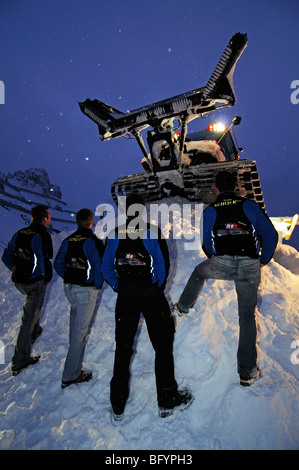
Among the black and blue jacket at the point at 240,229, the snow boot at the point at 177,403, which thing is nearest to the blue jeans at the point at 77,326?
the snow boot at the point at 177,403

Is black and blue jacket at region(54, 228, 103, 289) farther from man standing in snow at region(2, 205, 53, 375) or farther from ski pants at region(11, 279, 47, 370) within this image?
ski pants at region(11, 279, 47, 370)

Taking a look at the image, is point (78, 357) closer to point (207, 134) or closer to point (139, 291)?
point (139, 291)

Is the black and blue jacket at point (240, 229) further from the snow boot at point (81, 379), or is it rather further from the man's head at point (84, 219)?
the snow boot at point (81, 379)

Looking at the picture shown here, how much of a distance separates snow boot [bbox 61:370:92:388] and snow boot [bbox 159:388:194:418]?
117 centimetres

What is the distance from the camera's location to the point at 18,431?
98.3 inches

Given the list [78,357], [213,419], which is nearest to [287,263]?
[213,419]

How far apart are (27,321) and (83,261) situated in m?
1.46

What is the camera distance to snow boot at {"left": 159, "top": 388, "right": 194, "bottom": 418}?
2367 mm

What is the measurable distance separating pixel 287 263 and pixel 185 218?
14.5ft

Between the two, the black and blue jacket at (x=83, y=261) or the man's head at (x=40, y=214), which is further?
the man's head at (x=40, y=214)

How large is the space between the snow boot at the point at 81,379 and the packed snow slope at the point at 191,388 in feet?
0.19

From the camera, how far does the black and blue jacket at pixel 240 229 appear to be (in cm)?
256

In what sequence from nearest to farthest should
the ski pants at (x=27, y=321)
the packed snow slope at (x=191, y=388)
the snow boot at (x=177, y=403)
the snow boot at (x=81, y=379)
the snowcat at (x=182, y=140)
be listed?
the packed snow slope at (x=191, y=388) → the snow boot at (x=177, y=403) → the snow boot at (x=81, y=379) → the ski pants at (x=27, y=321) → the snowcat at (x=182, y=140)

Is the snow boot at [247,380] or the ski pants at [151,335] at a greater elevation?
the ski pants at [151,335]
